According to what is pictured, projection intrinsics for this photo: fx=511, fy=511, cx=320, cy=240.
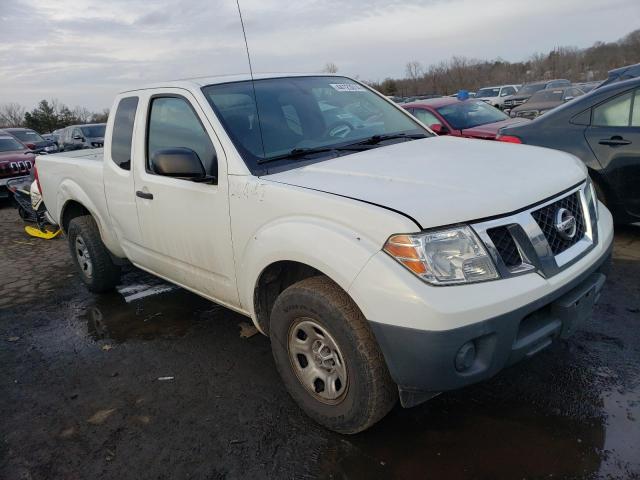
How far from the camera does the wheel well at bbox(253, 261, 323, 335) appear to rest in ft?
9.05

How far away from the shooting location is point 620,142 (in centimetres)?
471

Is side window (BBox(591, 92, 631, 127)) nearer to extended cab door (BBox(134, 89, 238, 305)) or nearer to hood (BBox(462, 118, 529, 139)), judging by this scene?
hood (BBox(462, 118, 529, 139))

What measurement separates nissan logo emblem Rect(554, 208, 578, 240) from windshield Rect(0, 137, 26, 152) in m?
13.3

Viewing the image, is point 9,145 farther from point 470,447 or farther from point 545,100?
point 545,100

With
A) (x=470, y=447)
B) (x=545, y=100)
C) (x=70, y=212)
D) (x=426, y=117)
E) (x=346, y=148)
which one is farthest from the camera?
(x=545, y=100)

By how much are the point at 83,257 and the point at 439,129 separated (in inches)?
206

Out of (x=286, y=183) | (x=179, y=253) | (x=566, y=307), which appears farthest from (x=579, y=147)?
(x=179, y=253)

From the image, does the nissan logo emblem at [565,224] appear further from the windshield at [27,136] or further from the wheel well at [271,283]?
the windshield at [27,136]

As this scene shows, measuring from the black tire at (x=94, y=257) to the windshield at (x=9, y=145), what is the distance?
9.08m

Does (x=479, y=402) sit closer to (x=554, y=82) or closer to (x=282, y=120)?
(x=282, y=120)

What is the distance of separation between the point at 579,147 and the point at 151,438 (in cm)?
453

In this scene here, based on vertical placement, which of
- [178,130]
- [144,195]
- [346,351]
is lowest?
[346,351]

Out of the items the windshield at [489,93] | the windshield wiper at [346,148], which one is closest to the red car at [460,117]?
the windshield wiper at [346,148]

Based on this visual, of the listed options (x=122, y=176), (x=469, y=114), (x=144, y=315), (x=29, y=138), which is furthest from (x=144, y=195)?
(x=29, y=138)
